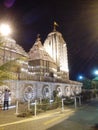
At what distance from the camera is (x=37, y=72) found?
39.9 m

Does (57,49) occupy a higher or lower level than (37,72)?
higher

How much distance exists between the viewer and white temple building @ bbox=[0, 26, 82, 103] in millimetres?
23469

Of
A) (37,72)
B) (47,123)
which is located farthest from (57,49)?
(47,123)

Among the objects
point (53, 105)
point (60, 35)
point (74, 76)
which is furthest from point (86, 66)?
point (53, 105)

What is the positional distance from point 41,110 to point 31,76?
11.0 m

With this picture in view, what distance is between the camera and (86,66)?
88500mm

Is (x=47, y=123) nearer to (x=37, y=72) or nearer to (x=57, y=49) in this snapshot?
(x=37, y=72)

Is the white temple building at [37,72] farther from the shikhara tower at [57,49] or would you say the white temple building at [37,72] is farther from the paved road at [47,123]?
the paved road at [47,123]

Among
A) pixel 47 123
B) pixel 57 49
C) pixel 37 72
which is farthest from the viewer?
pixel 57 49

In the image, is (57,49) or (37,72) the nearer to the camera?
(37,72)

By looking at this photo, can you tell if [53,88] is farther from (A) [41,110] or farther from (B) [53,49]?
(B) [53,49]

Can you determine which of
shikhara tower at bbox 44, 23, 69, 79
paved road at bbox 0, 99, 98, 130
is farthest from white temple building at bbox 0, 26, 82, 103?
paved road at bbox 0, 99, 98, 130

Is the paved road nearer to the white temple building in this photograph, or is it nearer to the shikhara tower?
the white temple building

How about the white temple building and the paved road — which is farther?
the white temple building
